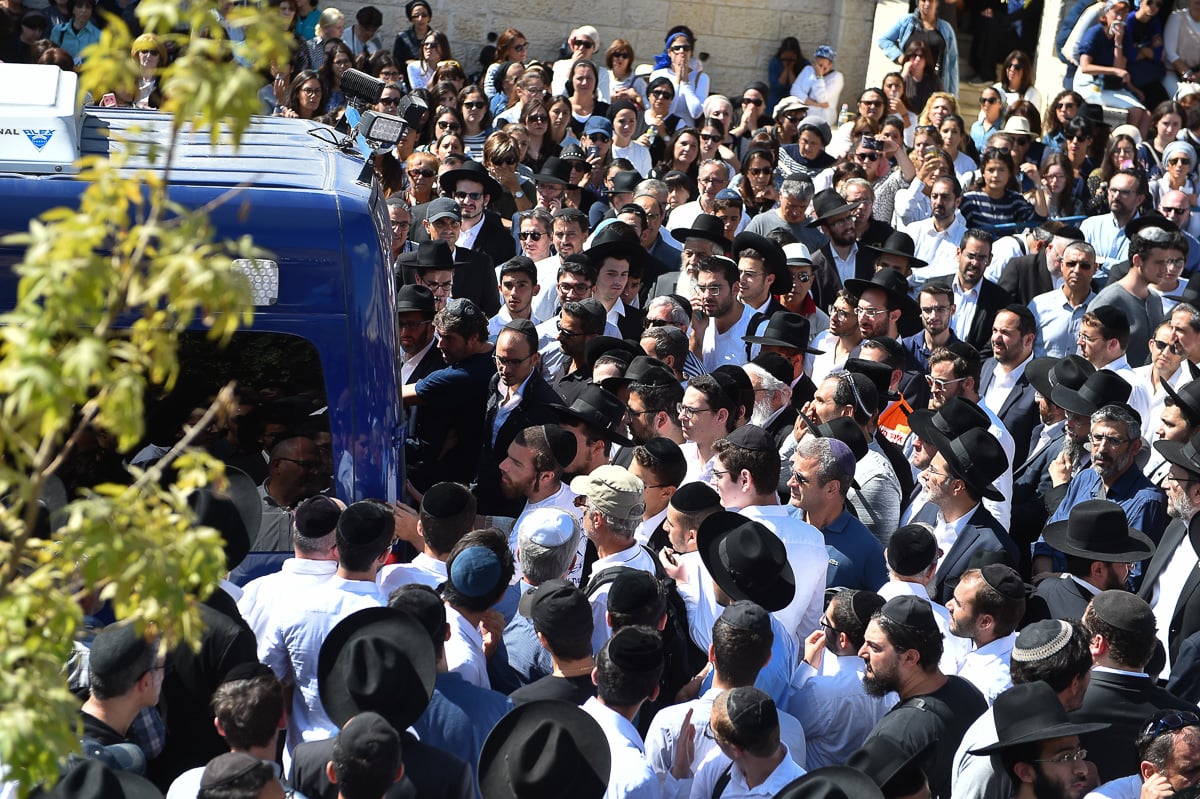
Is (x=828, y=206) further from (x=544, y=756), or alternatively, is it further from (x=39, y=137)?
(x=544, y=756)

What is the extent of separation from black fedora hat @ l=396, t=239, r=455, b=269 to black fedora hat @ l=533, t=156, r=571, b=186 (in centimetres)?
249

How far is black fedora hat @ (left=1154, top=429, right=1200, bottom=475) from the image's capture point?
668 cm

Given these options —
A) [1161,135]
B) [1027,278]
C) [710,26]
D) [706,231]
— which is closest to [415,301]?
[706,231]

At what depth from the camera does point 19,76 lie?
586 centimetres

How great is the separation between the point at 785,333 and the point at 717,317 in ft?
2.38

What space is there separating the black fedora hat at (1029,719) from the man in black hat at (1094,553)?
1505mm

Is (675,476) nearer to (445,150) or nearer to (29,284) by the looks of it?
(29,284)

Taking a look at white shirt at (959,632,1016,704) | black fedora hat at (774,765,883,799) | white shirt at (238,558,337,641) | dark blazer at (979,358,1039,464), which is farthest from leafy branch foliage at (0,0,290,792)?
dark blazer at (979,358,1039,464)

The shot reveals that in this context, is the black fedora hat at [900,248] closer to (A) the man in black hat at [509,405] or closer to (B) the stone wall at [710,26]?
(A) the man in black hat at [509,405]

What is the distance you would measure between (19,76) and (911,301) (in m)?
5.28

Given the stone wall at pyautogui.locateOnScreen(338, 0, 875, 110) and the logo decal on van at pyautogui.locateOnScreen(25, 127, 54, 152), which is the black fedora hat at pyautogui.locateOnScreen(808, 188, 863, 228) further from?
the stone wall at pyautogui.locateOnScreen(338, 0, 875, 110)

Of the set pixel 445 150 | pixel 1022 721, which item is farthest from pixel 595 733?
pixel 445 150

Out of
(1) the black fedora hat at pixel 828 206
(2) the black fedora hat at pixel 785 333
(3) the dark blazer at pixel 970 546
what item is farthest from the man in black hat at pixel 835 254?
(3) the dark blazer at pixel 970 546

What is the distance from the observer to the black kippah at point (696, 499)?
232 inches
